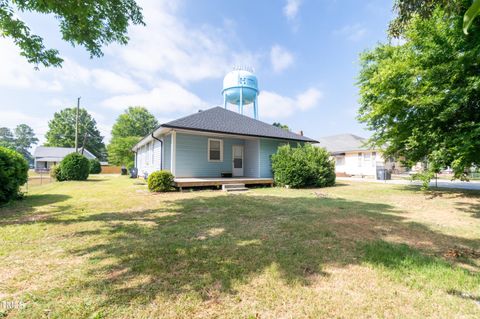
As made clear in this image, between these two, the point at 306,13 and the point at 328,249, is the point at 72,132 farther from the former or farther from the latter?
the point at 328,249

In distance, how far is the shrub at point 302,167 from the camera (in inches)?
455

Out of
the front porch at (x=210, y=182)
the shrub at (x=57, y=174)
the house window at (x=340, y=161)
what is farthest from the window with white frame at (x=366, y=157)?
the shrub at (x=57, y=174)

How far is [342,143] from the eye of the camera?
90.9 feet

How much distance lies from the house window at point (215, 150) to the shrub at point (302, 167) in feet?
10.1

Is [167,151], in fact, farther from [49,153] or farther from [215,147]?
[49,153]

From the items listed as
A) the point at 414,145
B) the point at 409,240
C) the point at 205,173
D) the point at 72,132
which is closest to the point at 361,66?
the point at 414,145

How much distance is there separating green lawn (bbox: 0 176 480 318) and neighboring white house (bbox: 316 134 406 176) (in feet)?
64.0

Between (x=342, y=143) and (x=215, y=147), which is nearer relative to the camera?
(x=215, y=147)

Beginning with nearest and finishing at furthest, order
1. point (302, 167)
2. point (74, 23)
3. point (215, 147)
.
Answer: point (74, 23) → point (302, 167) → point (215, 147)

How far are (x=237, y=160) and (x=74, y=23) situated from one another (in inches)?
391

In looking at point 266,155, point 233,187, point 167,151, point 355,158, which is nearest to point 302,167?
point 266,155

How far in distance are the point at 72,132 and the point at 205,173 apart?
167 ft

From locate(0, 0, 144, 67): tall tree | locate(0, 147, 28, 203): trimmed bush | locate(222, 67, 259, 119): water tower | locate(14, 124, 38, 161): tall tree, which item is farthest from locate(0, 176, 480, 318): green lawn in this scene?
locate(14, 124, 38, 161): tall tree

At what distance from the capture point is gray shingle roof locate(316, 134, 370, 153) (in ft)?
84.6
